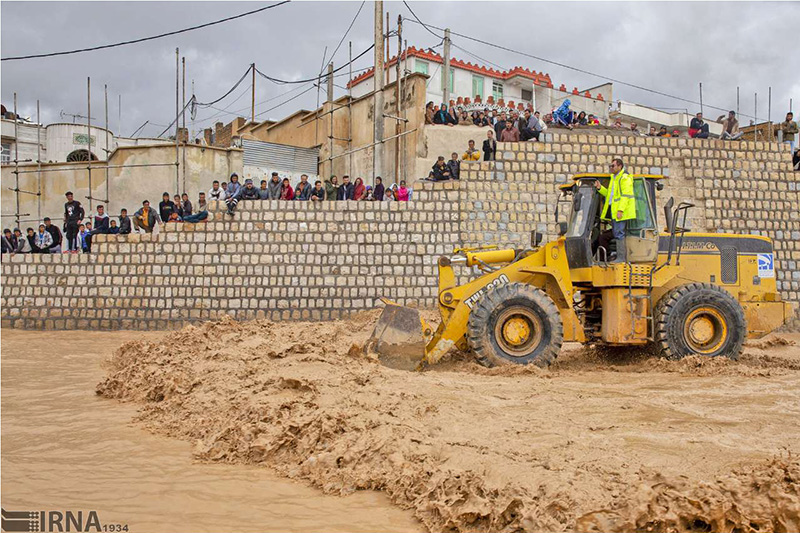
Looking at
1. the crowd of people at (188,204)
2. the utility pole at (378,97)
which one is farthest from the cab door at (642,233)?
the utility pole at (378,97)

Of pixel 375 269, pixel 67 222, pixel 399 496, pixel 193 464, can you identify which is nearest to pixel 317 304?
pixel 375 269

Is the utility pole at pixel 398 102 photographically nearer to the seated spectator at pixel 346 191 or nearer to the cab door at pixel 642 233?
the seated spectator at pixel 346 191

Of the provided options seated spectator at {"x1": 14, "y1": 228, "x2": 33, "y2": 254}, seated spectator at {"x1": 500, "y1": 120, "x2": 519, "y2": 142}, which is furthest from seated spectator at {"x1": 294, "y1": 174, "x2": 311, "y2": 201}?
seated spectator at {"x1": 14, "y1": 228, "x2": 33, "y2": 254}

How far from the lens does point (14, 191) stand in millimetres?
22094

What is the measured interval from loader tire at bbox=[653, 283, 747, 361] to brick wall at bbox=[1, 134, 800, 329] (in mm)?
7525

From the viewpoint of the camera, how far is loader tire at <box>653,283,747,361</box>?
28.4 ft

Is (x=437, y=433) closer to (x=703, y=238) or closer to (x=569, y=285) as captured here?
(x=569, y=285)

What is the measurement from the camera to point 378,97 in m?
21.5

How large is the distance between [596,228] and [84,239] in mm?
12769

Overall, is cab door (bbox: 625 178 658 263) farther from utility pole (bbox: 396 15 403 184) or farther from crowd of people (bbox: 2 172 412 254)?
utility pole (bbox: 396 15 403 184)

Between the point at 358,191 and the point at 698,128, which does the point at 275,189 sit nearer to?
the point at 358,191

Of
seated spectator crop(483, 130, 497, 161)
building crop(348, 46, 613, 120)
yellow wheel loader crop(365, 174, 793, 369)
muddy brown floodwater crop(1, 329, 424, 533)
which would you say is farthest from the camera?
building crop(348, 46, 613, 120)

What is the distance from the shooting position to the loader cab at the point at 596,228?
8.70m

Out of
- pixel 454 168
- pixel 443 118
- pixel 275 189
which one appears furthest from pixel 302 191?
pixel 443 118
